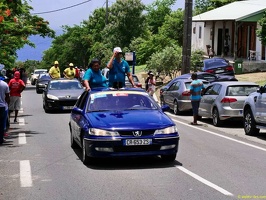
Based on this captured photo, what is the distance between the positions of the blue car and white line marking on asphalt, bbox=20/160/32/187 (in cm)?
108

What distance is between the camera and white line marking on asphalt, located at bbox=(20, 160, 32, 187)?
371 inches

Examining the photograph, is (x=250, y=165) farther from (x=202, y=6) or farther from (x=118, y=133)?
(x=202, y=6)

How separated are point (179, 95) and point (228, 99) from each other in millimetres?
5014

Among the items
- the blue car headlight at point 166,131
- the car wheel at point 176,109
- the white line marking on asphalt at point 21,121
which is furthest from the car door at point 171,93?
the blue car headlight at point 166,131

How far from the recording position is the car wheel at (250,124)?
649 inches

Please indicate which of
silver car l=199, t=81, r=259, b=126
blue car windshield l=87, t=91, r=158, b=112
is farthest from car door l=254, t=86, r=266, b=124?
blue car windshield l=87, t=91, r=158, b=112

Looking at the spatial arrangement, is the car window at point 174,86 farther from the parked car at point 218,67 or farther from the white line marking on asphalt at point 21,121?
the parked car at point 218,67

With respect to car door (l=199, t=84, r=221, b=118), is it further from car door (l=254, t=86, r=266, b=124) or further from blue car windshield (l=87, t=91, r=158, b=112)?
blue car windshield (l=87, t=91, r=158, b=112)

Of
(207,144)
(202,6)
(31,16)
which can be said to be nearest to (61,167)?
(207,144)

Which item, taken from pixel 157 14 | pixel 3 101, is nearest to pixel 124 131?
pixel 3 101

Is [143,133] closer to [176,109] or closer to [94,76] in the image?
[94,76]

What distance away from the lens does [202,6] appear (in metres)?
92.4

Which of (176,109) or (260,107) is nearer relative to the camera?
(260,107)

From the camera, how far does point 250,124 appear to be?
16672 mm
